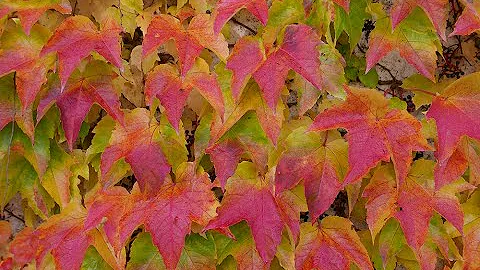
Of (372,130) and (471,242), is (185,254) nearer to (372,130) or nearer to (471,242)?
(372,130)

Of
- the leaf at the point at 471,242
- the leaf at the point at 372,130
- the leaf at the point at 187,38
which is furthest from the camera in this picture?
the leaf at the point at 471,242

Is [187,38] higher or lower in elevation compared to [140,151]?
higher

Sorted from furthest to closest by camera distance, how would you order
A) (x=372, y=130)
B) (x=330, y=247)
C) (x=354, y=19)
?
(x=354, y=19)
(x=330, y=247)
(x=372, y=130)

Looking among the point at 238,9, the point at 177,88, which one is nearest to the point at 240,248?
the point at 177,88

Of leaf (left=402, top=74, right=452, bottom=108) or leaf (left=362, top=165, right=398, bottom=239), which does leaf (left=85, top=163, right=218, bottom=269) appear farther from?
leaf (left=402, top=74, right=452, bottom=108)

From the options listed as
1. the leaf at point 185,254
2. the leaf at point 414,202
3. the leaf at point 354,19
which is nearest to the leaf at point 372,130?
the leaf at point 414,202

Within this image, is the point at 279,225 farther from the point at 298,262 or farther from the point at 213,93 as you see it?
the point at 213,93

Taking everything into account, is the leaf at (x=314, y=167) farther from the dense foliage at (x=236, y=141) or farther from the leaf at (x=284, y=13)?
the leaf at (x=284, y=13)

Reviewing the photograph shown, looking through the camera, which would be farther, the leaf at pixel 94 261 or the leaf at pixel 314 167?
the leaf at pixel 94 261
